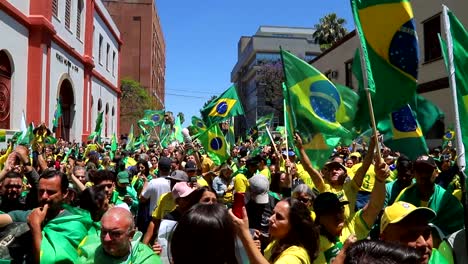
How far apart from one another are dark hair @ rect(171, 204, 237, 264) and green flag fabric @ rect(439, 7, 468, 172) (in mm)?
1795

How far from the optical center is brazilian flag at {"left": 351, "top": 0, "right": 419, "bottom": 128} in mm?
4008

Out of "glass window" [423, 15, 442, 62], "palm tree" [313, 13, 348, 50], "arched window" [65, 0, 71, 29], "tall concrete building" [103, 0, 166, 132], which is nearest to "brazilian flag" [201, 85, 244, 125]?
"glass window" [423, 15, 442, 62]

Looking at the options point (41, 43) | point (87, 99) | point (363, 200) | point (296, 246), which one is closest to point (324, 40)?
point (87, 99)

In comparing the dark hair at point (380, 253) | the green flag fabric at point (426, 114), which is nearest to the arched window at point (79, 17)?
the green flag fabric at point (426, 114)

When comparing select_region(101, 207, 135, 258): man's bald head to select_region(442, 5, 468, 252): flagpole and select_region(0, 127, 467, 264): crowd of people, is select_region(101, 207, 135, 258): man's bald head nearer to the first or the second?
select_region(0, 127, 467, 264): crowd of people

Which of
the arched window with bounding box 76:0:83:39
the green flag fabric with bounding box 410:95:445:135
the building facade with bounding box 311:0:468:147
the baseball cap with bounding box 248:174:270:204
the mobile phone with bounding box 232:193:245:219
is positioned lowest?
the baseball cap with bounding box 248:174:270:204

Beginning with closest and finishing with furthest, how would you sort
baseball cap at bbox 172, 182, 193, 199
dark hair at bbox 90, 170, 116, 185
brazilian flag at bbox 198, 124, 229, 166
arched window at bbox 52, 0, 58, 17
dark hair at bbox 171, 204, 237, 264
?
dark hair at bbox 171, 204, 237, 264, baseball cap at bbox 172, 182, 193, 199, dark hair at bbox 90, 170, 116, 185, brazilian flag at bbox 198, 124, 229, 166, arched window at bbox 52, 0, 58, 17

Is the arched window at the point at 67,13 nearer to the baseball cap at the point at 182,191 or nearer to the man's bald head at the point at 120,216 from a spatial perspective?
the baseball cap at the point at 182,191

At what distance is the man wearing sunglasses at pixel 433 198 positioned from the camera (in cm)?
348

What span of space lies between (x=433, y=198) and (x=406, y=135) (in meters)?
0.71

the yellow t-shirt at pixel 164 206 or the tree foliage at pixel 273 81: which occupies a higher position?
the tree foliage at pixel 273 81

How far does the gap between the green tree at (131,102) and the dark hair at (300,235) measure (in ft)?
162

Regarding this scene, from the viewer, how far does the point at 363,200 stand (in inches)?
232

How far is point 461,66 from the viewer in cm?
348
